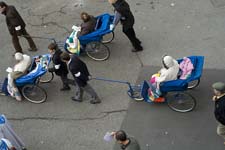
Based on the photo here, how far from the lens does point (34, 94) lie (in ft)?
29.2

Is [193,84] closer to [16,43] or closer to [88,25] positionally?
[88,25]

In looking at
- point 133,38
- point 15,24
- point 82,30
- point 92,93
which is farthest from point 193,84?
point 15,24

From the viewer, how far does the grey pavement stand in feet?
26.8

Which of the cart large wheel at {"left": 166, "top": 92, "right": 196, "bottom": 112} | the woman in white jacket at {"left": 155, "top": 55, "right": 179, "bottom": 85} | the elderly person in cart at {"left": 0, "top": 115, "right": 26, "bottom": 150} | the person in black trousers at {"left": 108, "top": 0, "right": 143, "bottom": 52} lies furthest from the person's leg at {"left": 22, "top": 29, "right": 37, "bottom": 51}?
the cart large wheel at {"left": 166, "top": 92, "right": 196, "bottom": 112}

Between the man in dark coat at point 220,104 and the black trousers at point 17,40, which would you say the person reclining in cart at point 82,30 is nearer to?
the black trousers at point 17,40

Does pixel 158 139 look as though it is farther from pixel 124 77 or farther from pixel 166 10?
pixel 166 10

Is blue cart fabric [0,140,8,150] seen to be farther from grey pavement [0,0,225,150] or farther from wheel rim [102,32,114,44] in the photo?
wheel rim [102,32,114,44]

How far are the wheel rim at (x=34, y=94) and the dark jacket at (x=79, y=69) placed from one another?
116cm

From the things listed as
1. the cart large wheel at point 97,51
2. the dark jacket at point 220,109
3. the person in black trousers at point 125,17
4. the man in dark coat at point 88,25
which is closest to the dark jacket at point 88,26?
the man in dark coat at point 88,25

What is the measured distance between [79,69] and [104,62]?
1.97 m

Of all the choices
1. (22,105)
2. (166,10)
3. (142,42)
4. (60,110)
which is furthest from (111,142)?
(166,10)

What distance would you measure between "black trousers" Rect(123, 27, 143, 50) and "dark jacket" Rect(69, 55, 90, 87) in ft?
6.37

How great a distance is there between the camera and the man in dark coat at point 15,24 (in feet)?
31.4

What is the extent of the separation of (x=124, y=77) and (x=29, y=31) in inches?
147
